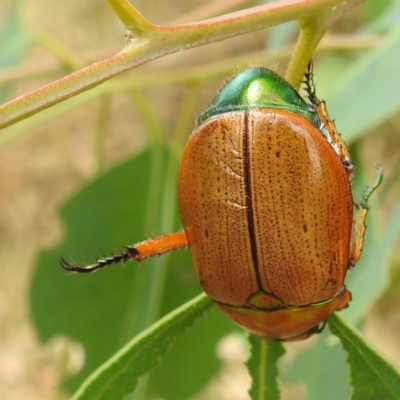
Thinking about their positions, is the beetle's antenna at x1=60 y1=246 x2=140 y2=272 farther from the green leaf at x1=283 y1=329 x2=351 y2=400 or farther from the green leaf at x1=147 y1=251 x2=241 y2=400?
the green leaf at x1=147 y1=251 x2=241 y2=400

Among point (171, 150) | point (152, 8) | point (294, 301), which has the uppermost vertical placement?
point (152, 8)

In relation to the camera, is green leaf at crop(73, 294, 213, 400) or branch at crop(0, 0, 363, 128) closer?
branch at crop(0, 0, 363, 128)

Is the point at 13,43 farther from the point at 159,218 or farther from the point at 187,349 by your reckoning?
the point at 187,349

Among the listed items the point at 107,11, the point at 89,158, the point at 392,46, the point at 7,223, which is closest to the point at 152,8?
the point at 107,11

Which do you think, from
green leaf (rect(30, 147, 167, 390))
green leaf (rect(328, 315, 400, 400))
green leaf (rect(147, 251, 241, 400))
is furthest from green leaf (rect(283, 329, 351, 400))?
green leaf (rect(30, 147, 167, 390))

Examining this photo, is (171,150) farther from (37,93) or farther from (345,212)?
(37,93)

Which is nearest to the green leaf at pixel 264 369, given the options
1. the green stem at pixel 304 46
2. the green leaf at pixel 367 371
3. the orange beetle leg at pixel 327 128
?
the green leaf at pixel 367 371

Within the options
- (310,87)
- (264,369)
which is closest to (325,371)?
Result: (264,369)
